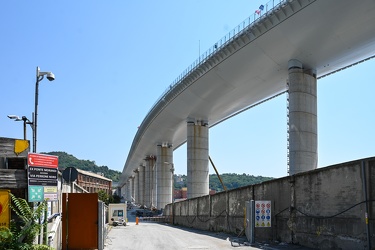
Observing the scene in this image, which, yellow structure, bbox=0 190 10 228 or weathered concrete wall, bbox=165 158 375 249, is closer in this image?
yellow structure, bbox=0 190 10 228

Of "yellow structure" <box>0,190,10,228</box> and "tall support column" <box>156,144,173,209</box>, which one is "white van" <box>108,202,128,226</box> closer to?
"yellow structure" <box>0,190,10,228</box>

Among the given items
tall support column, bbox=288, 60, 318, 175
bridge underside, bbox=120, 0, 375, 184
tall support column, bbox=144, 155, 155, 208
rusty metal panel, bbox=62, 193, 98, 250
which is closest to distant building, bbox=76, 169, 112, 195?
tall support column, bbox=144, 155, 155, 208

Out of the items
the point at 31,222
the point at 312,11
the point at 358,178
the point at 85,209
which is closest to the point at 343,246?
the point at 358,178

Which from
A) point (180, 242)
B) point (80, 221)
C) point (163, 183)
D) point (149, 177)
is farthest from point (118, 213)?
point (149, 177)

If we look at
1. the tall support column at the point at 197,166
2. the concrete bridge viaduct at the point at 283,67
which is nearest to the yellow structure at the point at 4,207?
the concrete bridge viaduct at the point at 283,67

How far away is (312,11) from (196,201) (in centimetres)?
2132

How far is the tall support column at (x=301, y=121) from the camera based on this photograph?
39531 millimetres

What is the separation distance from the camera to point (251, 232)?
70.3 ft

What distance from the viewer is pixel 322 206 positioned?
1848 centimetres

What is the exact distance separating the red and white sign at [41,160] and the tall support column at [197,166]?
2070 inches

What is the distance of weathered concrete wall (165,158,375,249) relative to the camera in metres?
15.8

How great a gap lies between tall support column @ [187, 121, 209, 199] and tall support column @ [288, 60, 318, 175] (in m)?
26.1

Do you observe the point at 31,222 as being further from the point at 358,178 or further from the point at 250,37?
the point at 250,37

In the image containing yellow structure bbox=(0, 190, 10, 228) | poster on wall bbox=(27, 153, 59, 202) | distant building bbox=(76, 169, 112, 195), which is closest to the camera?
yellow structure bbox=(0, 190, 10, 228)
